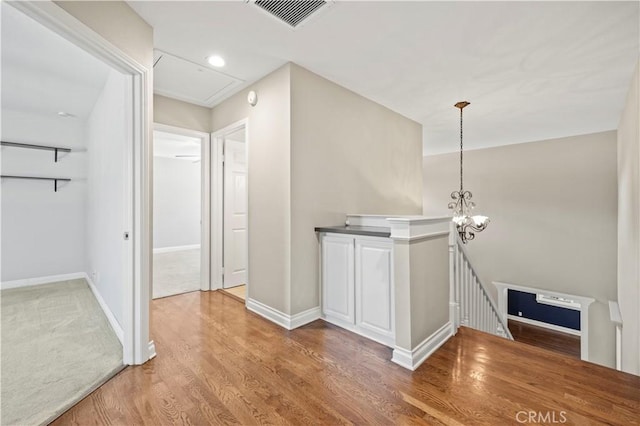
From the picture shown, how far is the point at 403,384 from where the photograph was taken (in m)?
1.84

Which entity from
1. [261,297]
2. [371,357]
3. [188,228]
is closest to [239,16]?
[261,297]

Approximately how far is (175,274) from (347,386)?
12.9 feet

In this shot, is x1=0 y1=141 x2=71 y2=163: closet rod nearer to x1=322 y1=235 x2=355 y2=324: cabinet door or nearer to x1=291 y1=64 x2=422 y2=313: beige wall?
x1=291 y1=64 x2=422 y2=313: beige wall

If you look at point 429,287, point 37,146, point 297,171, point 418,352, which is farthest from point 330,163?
point 37,146

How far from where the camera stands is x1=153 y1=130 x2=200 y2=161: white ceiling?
5547mm

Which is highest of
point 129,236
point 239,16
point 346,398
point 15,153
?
point 239,16

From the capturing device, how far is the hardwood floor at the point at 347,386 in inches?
61.5

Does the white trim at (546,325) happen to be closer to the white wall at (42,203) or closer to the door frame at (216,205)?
the door frame at (216,205)

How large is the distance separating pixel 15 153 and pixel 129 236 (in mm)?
3597

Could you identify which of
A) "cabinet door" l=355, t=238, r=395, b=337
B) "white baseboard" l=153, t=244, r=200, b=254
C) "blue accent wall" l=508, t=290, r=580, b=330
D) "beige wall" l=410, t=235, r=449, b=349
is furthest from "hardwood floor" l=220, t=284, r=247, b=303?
"blue accent wall" l=508, t=290, r=580, b=330

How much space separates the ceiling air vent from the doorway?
189 centimetres

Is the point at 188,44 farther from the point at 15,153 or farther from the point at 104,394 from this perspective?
the point at 15,153

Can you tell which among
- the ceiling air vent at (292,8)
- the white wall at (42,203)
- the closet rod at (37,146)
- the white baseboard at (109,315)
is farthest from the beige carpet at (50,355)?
the ceiling air vent at (292,8)

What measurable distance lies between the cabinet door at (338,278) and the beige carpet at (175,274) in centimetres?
207
